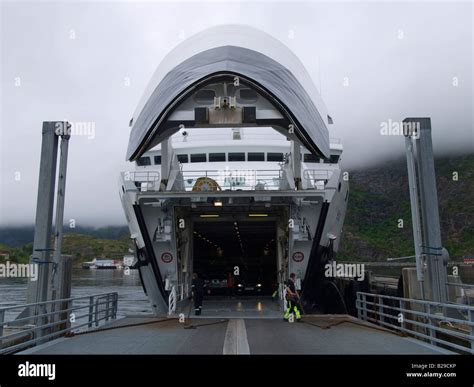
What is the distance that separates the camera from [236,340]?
8.64 meters

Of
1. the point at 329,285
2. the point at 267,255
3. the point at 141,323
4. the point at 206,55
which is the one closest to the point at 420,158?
the point at 206,55

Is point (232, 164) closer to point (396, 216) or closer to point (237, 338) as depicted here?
point (237, 338)

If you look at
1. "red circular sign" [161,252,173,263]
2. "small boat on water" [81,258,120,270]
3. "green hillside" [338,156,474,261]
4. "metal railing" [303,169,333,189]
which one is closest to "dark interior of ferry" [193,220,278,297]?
"metal railing" [303,169,333,189]

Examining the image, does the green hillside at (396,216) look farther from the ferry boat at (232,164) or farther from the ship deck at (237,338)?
the ship deck at (237,338)

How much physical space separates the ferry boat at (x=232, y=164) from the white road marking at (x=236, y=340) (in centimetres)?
333

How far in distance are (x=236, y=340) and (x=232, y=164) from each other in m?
10.6

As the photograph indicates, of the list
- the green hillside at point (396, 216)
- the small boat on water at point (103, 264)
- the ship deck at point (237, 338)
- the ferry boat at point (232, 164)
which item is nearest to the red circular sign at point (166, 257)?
the ferry boat at point (232, 164)

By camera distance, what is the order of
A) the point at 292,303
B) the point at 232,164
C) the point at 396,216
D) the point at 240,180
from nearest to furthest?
1. the point at 292,303
2. the point at 240,180
3. the point at 232,164
4. the point at 396,216

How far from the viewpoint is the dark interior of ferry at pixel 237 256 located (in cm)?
1933

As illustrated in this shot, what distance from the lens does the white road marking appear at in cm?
738

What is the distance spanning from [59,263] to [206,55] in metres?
5.46

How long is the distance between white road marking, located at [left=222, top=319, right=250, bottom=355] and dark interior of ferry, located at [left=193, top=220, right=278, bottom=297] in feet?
22.3

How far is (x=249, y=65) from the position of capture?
34.1ft

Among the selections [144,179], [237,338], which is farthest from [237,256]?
[237,338]
